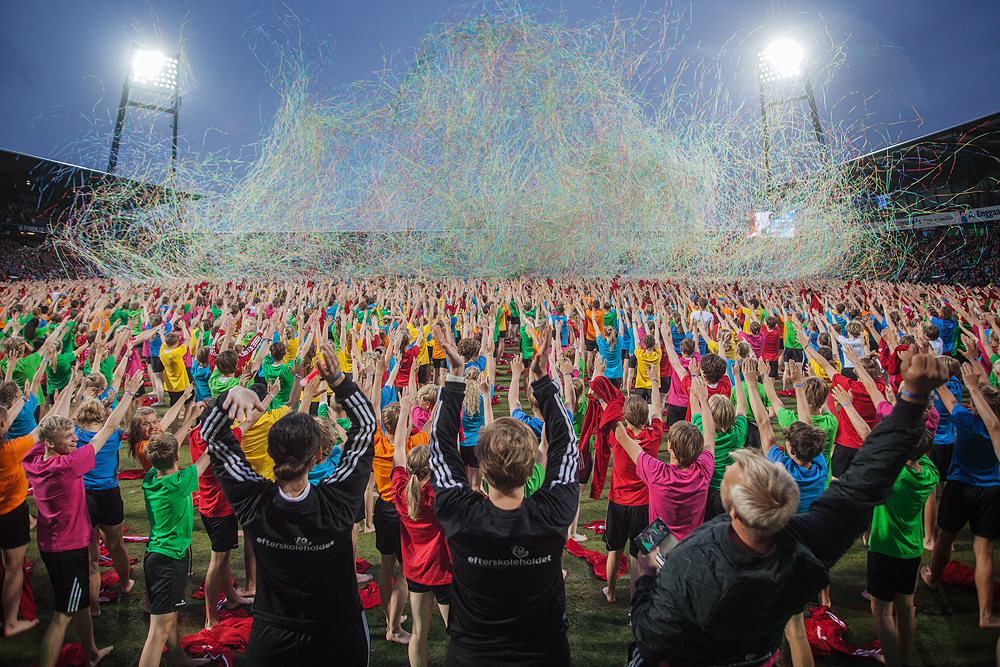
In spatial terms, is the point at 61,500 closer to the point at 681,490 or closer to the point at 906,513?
the point at 681,490

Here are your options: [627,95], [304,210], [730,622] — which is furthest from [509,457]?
[627,95]

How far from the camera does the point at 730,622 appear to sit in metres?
1.74

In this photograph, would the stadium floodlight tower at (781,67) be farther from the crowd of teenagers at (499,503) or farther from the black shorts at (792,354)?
the crowd of teenagers at (499,503)

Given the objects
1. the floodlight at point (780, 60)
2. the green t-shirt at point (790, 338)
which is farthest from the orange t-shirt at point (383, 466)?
the floodlight at point (780, 60)

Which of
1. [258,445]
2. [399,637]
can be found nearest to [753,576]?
[399,637]

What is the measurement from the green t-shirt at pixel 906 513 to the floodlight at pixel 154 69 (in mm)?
38608

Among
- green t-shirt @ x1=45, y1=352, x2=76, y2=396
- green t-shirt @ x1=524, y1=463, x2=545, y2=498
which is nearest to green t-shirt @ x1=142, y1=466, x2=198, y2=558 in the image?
green t-shirt @ x1=524, y1=463, x2=545, y2=498

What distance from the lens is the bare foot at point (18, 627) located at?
3.86 metres

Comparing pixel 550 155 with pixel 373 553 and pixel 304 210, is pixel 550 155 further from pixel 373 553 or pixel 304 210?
pixel 373 553

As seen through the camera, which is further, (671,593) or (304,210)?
(304,210)

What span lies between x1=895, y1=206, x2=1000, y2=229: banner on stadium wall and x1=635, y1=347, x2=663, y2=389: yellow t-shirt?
90.2 feet

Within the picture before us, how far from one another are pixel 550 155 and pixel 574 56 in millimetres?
3999

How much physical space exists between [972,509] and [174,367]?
9219 mm

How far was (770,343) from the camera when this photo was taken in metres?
10.4
